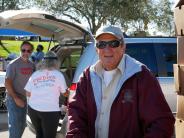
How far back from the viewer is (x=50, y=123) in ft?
18.9

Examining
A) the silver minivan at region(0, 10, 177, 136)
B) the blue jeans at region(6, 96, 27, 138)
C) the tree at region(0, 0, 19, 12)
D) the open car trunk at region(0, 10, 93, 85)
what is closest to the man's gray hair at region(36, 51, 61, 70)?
the silver minivan at region(0, 10, 177, 136)

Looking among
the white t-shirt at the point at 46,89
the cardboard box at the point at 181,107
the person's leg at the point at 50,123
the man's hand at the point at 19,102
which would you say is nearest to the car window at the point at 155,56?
the white t-shirt at the point at 46,89

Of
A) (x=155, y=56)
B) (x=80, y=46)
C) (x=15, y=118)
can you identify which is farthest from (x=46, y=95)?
(x=155, y=56)

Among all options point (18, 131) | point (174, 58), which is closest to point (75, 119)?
point (18, 131)

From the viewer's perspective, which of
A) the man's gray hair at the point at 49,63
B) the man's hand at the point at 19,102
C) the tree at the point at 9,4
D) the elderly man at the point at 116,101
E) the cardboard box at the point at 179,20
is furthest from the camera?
the tree at the point at 9,4

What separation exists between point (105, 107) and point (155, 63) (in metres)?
3.59

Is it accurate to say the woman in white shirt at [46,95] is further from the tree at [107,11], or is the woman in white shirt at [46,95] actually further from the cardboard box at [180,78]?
the tree at [107,11]

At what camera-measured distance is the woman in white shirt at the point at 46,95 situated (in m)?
5.73

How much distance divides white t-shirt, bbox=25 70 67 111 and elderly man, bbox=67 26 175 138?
2.43 meters

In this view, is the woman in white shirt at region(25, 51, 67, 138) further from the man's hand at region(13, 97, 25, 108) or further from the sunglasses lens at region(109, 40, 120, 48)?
the sunglasses lens at region(109, 40, 120, 48)

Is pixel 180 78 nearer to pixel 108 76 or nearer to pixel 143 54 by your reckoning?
pixel 108 76

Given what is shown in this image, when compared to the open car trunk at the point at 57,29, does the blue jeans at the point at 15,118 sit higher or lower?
lower

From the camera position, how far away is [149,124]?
10.1ft

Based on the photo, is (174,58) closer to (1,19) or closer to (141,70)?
(1,19)
